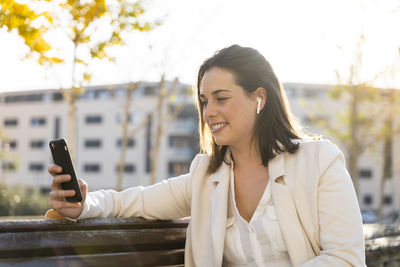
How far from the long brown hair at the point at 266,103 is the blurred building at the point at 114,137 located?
45.5 meters

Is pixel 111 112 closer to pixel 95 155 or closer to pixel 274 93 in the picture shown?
pixel 95 155

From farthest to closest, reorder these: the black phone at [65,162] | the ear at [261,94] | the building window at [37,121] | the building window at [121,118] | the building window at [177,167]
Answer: the building window at [37,121] → the building window at [121,118] → the building window at [177,167] → the ear at [261,94] → the black phone at [65,162]

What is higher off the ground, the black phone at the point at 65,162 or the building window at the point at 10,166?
the black phone at the point at 65,162

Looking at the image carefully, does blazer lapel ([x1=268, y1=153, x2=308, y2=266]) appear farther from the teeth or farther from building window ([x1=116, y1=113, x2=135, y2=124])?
building window ([x1=116, y1=113, x2=135, y2=124])

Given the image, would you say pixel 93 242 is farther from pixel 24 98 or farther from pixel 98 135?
pixel 24 98

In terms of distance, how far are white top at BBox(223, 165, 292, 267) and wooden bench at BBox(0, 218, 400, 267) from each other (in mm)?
Answer: 283

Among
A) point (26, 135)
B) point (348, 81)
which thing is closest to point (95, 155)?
point (26, 135)

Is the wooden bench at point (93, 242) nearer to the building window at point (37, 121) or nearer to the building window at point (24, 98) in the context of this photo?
the building window at point (37, 121)

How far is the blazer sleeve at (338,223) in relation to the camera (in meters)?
2.31

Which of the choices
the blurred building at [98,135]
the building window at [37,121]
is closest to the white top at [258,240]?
the blurred building at [98,135]

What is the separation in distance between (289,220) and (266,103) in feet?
2.28

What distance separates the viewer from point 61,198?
94.1 inches

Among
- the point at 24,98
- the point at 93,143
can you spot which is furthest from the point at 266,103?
the point at 24,98

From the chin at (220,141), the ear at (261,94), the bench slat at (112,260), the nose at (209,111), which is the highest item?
the ear at (261,94)
